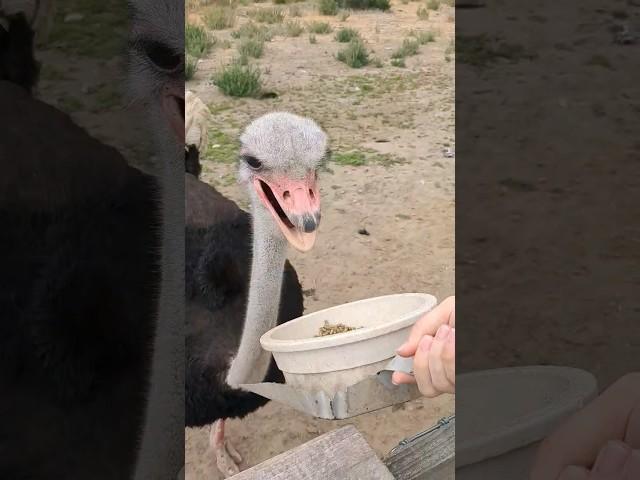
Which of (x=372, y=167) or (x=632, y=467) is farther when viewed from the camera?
(x=372, y=167)

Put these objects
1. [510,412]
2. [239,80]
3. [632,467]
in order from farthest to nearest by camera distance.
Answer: [239,80] < [510,412] < [632,467]

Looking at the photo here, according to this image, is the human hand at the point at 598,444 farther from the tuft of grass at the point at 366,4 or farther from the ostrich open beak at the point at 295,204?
the tuft of grass at the point at 366,4

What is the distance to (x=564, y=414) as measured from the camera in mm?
1350

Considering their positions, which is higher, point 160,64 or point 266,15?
point 266,15

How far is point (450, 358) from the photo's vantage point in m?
1.59

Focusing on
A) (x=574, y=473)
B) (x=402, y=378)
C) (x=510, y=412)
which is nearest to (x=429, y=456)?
(x=402, y=378)

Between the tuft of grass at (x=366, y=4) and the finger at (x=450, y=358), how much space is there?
604mm

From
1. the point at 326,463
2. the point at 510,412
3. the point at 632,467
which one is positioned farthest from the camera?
the point at 326,463

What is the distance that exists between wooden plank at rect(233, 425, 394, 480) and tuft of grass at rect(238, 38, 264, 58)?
2.42ft

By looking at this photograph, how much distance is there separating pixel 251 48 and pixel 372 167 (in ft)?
1.08

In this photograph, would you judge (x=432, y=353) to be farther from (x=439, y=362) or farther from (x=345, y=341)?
(x=345, y=341)

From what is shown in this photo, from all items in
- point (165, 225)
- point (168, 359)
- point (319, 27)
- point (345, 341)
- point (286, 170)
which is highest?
point (319, 27)

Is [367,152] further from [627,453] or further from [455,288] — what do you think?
[627,453]

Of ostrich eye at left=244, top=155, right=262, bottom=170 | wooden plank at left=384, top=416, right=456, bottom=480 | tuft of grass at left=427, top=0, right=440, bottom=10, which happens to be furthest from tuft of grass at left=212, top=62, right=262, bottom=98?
wooden plank at left=384, top=416, right=456, bottom=480
